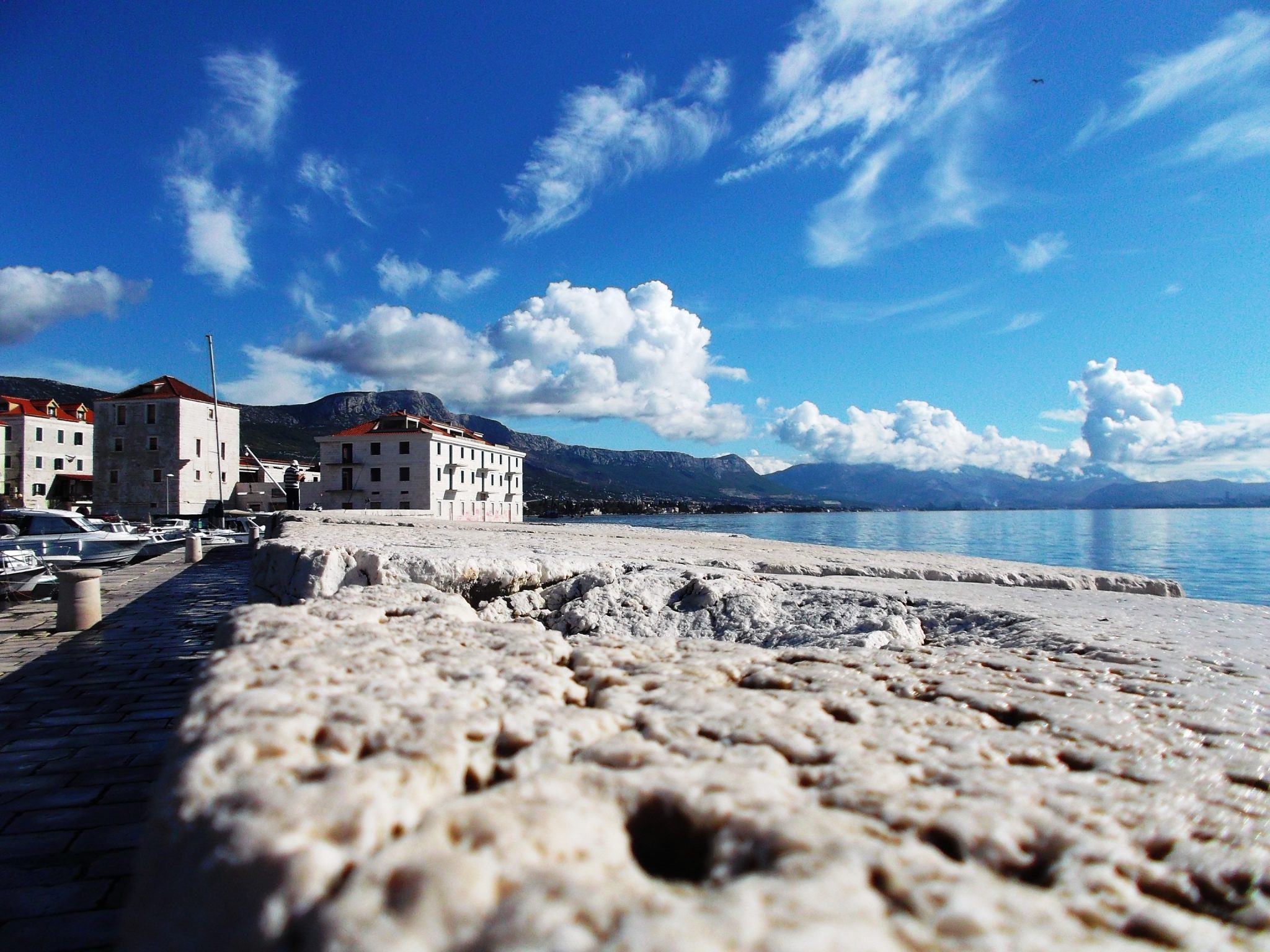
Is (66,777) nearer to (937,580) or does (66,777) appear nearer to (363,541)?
(363,541)

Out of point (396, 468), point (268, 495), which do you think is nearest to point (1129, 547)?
point (396, 468)

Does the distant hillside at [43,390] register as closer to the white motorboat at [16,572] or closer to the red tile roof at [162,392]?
the red tile roof at [162,392]

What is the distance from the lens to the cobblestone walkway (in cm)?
274

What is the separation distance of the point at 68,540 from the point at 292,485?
60.4 metres

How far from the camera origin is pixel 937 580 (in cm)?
506

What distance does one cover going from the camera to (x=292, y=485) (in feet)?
241

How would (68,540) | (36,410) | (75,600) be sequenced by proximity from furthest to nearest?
1. (36,410)
2. (68,540)
3. (75,600)

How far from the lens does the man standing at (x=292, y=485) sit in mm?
66250

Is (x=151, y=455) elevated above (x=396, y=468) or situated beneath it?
elevated above

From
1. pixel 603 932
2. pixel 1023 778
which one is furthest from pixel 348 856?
pixel 1023 778

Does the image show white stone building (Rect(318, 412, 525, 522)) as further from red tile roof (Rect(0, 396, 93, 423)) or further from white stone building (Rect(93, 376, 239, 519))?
red tile roof (Rect(0, 396, 93, 423))

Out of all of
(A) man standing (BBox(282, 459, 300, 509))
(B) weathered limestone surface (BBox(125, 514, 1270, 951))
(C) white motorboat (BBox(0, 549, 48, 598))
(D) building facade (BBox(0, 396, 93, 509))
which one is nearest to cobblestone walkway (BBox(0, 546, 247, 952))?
(B) weathered limestone surface (BBox(125, 514, 1270, 951))

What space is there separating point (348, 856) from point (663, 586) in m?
2.93

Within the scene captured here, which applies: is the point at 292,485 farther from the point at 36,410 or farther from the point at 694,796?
the point at 694,796
